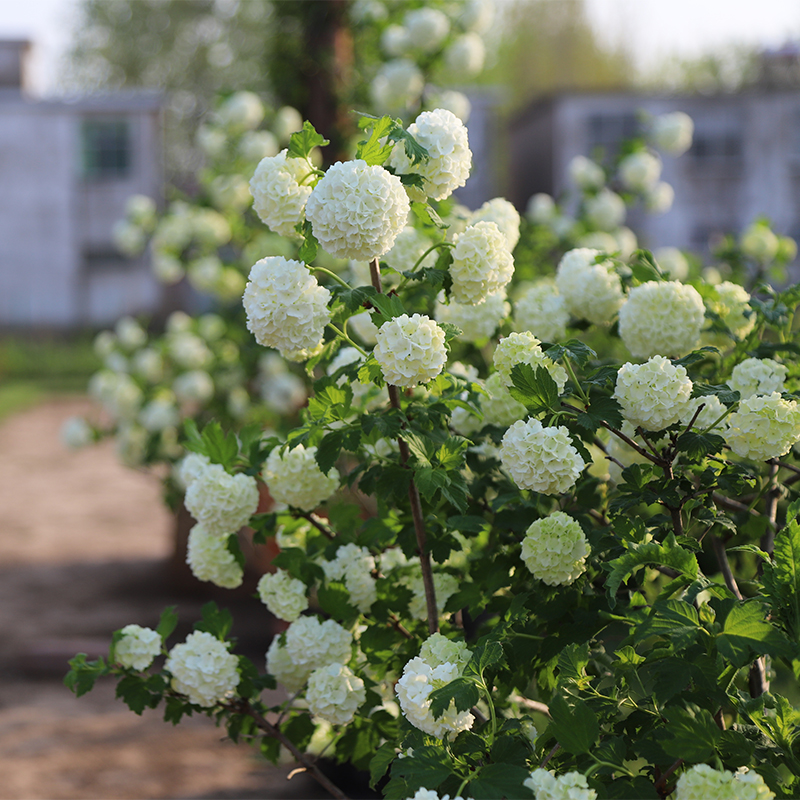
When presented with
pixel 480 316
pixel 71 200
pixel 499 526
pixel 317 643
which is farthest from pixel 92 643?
pixel 71 200

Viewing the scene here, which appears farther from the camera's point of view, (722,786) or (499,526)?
(499,526)

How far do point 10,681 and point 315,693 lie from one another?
148 inches

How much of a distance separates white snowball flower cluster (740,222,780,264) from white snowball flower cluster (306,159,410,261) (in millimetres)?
2301

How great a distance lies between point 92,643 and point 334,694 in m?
3.85

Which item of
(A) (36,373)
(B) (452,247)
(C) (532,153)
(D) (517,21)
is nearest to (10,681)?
(B) (452,247)

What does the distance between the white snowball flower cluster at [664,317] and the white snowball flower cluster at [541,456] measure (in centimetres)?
51

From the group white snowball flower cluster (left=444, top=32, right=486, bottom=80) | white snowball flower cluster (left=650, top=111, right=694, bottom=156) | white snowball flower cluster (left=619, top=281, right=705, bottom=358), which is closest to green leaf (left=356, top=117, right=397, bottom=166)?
white snowball flower cluster (left=619, top=281, right=705, bottom=358)

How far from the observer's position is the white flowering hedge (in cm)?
147

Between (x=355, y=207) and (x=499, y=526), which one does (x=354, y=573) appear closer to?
(x=499, y=526)

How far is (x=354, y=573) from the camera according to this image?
207 centimetres

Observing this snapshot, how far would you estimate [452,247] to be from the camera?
1885 millimetres

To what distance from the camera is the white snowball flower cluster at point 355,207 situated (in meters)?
1.59

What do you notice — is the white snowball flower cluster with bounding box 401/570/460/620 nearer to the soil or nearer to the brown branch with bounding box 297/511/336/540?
the brown branch with bounding box 297/511/336/540

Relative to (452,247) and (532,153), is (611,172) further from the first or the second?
(532,153)
